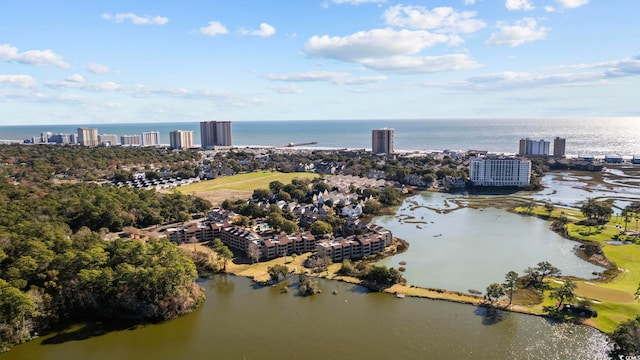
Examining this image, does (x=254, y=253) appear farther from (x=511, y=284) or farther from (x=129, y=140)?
(x=129, y=140)

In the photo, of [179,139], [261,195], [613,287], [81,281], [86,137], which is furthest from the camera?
[86,137]

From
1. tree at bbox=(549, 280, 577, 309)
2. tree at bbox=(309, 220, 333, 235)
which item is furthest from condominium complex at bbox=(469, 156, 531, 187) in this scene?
tree at bbox=(549, 280, 577, 309)

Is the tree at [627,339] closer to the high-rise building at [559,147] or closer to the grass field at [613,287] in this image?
the grass field at [613,287]

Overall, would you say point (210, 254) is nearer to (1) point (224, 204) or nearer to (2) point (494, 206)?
(1) point (224, 204)

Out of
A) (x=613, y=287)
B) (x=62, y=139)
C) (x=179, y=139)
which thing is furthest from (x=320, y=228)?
(x=62, y=139)

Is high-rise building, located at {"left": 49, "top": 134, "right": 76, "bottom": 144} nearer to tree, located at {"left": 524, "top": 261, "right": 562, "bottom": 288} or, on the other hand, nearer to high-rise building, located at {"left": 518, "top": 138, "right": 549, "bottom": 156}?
high-rise building, located at {"left": 518, "top": 138, "right": 549, "bottom": 156}

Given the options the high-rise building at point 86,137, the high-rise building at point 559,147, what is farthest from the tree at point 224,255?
the high-rise building at point 86,137

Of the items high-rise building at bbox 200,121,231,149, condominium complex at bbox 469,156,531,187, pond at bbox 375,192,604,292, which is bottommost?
pond at bbox 375,192,604,292

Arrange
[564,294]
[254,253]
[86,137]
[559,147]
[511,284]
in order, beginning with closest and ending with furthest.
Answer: [564,294] < [511,284] < [254,253] < [559,147] < [86,137]
